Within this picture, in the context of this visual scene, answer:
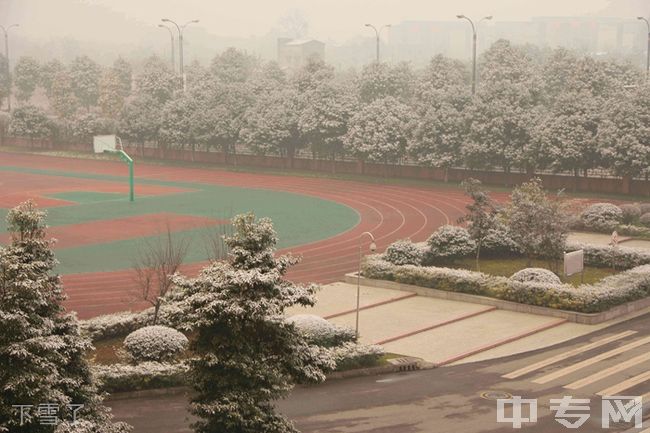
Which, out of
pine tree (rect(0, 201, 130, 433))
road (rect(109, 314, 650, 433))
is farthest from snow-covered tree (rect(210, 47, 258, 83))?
pine tree (rect(0, 201, 130, 433))

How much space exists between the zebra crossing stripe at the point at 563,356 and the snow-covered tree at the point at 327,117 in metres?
51.0

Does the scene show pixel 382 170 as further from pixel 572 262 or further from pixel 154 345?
pixel 154 345

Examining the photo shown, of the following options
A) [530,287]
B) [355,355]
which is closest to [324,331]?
[355,355]

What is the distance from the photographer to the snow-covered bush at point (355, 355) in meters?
29.8

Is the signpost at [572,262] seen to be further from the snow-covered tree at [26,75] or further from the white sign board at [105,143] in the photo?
the snow-covered tree at [26,75]

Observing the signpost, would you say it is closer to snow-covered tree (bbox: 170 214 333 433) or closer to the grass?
the grass

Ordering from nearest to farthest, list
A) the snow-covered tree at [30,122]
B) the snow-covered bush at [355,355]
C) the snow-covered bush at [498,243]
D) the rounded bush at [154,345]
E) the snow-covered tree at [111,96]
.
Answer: the rounded bush at [154,345] < the snow-covered bush at [355,355] < the snow-covered bush at [498,243] < the snow-covered tree at [30,122] < the snow-covered tree at [111,96]

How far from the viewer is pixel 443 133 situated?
77.2 metres

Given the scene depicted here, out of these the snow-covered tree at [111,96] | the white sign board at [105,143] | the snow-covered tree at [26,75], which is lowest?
the white sign board at [105,143]

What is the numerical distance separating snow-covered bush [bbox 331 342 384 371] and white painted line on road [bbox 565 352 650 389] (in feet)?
19.4

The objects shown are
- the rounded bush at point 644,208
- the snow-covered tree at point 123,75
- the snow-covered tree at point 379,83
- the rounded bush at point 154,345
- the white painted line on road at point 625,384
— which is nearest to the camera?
the white painted line on road at point 625,384

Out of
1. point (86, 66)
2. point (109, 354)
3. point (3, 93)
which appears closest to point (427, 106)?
point (109, 354)

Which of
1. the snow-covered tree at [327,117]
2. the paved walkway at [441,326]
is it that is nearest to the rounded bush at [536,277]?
the paved walkway at [441,326]

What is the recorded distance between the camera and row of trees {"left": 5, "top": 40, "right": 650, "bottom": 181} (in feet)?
227
